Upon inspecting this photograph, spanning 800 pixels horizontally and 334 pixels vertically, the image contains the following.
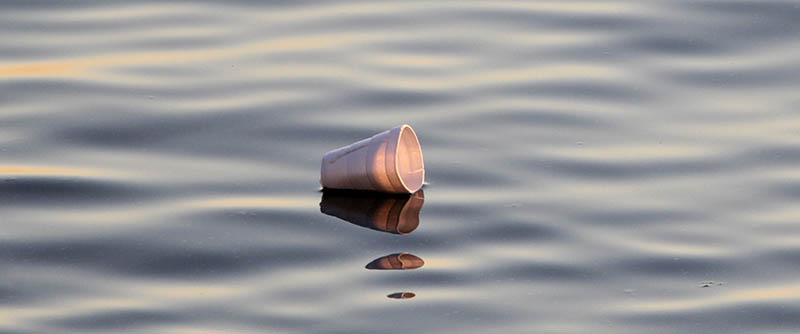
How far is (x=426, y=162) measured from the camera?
30.0ft

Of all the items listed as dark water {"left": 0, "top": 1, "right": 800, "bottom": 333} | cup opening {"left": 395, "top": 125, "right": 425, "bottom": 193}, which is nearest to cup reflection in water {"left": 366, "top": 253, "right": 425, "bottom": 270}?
dark water {"left": 0, "top": 1, "right": 800, "bottom": 333}

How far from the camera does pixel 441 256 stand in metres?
7.89

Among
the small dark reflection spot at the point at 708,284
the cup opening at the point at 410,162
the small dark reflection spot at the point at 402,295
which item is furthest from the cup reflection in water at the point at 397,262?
the small dark reflection spot at the point at 708,284

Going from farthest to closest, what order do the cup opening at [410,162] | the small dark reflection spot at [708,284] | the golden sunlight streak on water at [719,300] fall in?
the cup opening at [410,162]
the small dark reflection spot at [708,284]
the golden sunlight streak on water at [719,300]

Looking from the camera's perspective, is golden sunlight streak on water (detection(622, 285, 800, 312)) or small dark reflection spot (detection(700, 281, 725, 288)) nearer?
golden sunlight streak on water (detection(622, 285, 800, 312))

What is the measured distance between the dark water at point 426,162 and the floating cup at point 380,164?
12cm

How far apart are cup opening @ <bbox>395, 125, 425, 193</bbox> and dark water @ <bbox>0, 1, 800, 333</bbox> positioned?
106mm

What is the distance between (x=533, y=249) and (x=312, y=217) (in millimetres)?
1222

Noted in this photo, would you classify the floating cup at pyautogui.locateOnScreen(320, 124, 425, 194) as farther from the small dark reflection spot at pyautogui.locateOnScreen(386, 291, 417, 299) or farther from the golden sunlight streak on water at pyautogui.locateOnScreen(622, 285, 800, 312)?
the golden sunlight streak on water at pyautogui.locateOnScreen(622, 285, 800, 312)

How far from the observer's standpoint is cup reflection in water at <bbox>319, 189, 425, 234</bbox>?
27.5 feet

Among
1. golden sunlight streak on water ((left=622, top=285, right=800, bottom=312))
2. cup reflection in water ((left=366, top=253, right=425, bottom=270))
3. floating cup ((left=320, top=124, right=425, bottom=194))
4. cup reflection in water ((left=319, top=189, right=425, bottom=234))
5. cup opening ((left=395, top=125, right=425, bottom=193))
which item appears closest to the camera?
golden sunlight streak on water ((left=622, top=285, right=800, bottom=312))

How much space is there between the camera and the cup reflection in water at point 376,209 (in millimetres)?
8391

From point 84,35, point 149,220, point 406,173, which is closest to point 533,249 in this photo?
point 406,173

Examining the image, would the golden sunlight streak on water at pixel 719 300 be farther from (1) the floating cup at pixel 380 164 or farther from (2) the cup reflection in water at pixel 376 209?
(1) the floating cup at pixel 380 164
